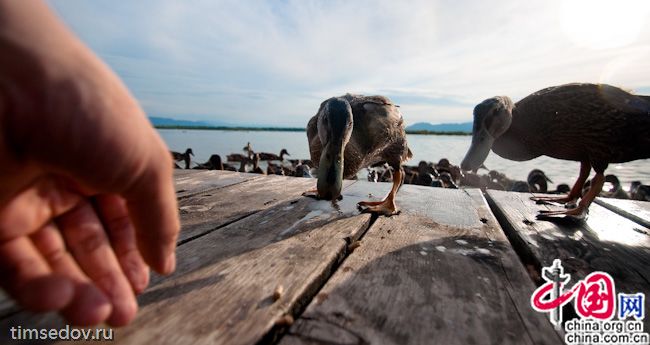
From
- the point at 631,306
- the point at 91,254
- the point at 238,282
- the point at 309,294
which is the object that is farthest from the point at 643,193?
the point at 91,254

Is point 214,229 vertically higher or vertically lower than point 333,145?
lower

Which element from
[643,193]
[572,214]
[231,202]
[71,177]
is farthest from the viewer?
[643,193]

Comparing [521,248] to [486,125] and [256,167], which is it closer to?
[486,125]

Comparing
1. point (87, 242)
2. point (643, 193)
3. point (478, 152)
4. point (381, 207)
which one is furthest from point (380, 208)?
point (643, 193)

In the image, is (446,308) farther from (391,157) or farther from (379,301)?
(391,157)

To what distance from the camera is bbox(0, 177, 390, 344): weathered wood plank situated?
1.07m

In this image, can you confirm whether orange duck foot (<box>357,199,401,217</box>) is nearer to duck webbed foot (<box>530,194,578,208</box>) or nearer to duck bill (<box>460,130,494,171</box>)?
duck bill (<box>460,130,494,171</box>)

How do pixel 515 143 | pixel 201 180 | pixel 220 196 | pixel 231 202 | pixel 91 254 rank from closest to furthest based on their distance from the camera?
pixel 91 254 → pixel 231 202 → pixel 220 196 → pixel 515 143 → pixel 201 180

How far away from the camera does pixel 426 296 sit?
1.36m

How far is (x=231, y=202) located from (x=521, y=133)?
3.28 metres

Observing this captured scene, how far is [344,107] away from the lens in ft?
9.45

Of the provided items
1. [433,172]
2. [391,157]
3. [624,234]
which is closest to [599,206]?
[624,234]

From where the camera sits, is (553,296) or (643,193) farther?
(643,193)

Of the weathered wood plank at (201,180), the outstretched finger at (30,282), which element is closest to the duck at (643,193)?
the weathered wood plank at (201,180)
